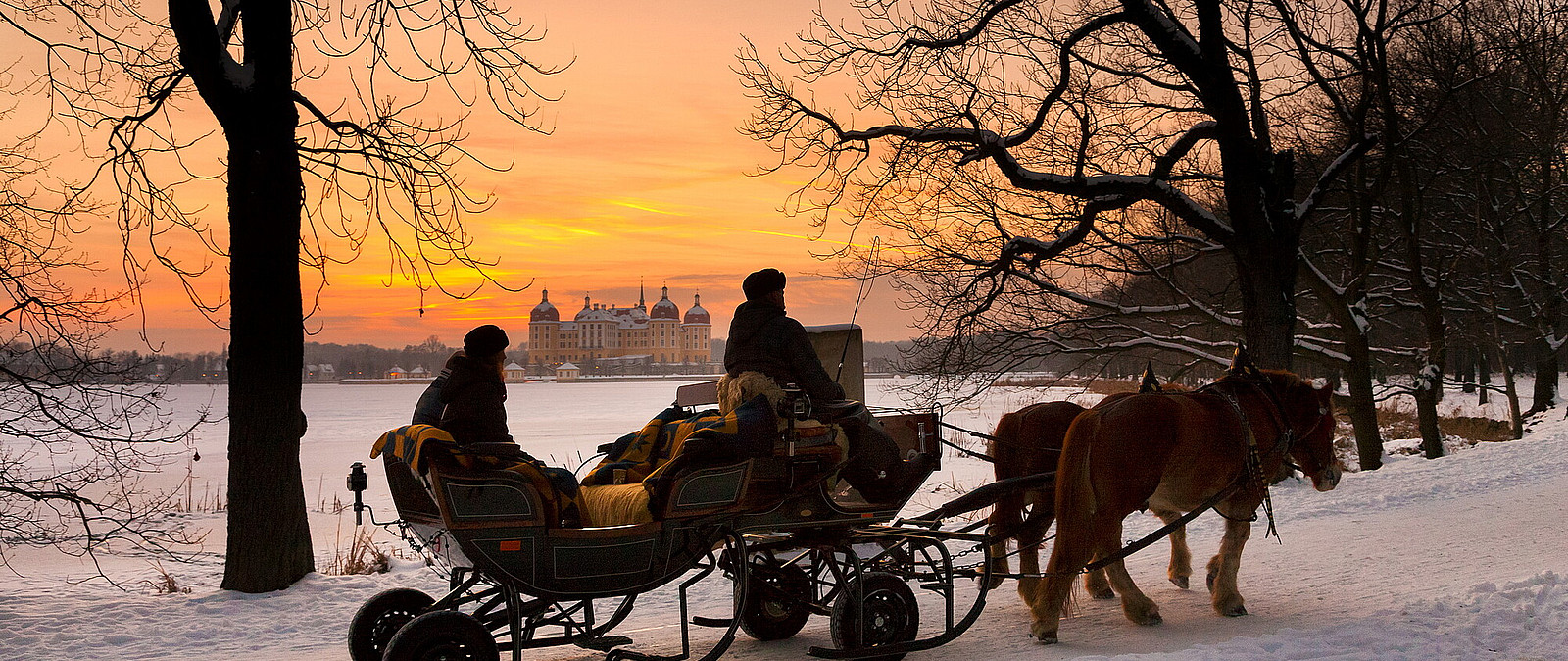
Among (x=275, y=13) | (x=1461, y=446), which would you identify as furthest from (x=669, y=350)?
(x=275, y=13)

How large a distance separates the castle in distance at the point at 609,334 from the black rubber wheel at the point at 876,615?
146715 mm

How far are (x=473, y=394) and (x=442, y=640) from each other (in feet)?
3.72

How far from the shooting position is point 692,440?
5.48m

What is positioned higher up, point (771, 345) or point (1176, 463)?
point (771, 345)

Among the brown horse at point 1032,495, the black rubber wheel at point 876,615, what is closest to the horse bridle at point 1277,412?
the brown horse at point 1032,495

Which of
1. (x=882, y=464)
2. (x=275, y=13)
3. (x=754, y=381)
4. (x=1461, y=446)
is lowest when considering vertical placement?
(x=1461, y=446)

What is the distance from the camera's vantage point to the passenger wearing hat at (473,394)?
17.8ft

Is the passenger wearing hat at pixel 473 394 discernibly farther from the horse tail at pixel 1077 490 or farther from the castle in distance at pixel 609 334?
the castle in distance at pixel 609 334

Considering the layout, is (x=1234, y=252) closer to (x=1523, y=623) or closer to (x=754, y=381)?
(x=1523, y=623)

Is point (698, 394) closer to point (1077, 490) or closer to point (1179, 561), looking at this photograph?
point (1077, 490)

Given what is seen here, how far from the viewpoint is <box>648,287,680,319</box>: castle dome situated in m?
160

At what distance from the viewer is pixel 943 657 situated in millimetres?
6297

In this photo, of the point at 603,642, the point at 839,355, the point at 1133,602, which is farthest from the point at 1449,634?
the point at 839,355

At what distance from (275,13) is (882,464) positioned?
18.6 feet
